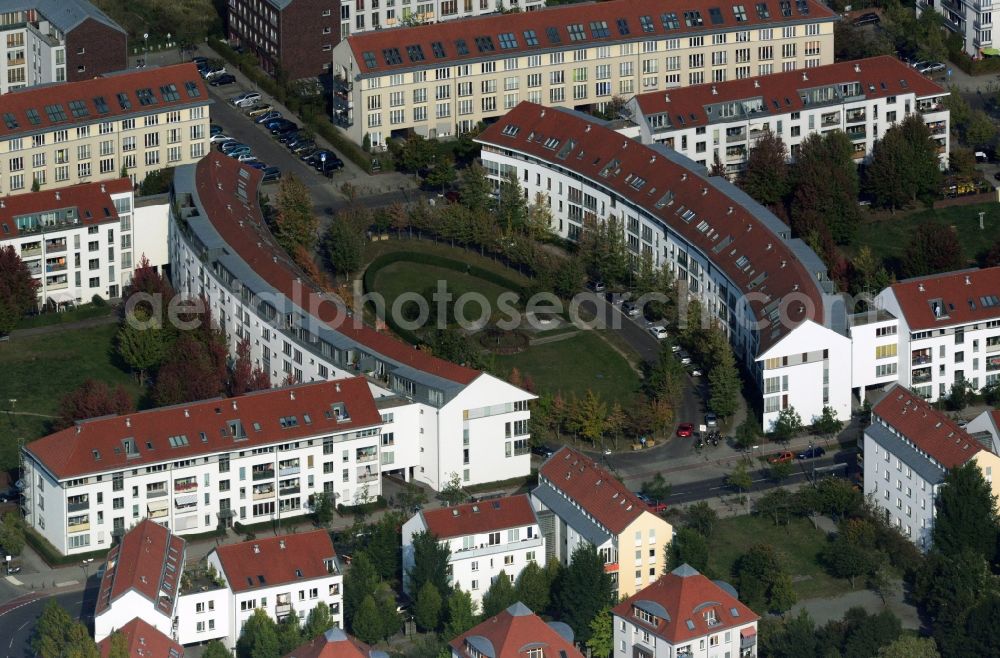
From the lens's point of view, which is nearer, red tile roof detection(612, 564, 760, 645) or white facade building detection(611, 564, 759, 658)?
red tile roof detection(612, 564, 760, 645)

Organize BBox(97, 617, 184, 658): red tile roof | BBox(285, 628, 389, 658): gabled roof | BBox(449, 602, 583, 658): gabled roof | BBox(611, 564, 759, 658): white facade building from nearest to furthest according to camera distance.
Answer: BBox(285, 628, 389, 658): gabled roof, BBox(449, 602, 583, 658): gabled roof, BBox(97, 617, 184, 658): red tile roof, BBox(611, 564, 759, 658): white facade building

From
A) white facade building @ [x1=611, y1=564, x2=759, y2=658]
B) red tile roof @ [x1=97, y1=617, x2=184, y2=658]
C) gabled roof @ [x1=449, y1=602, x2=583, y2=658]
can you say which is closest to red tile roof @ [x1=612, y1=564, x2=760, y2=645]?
white facade building @ [x1=611, y1=564, x2=759, y2=658]

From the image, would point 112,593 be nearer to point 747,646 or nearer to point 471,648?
point 471,648

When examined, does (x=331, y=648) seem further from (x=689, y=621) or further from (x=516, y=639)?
(x=689, y=621)

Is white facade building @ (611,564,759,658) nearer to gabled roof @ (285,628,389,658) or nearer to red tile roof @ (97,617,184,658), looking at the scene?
gabled roof @ (285,628,389,658)

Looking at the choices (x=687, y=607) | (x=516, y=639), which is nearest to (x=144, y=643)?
(x=516, y=639)
